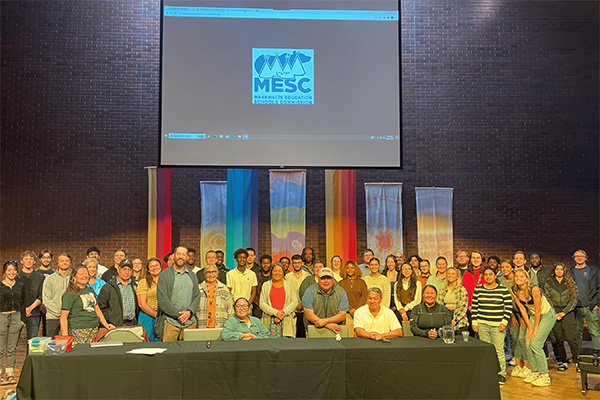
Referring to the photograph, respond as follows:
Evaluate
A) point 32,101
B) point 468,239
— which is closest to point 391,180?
point 468,239

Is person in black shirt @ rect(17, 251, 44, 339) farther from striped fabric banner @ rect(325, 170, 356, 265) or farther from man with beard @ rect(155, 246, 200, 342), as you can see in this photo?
striped fabric banner @ rect(325, 170, 356, 265)

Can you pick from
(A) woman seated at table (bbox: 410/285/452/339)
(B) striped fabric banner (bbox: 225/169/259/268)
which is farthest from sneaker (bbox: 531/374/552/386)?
(B) striped fabric banner (bbox: 225/169/259/268)

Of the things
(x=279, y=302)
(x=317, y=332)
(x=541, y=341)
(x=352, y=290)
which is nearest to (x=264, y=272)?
(x=279, y=302)

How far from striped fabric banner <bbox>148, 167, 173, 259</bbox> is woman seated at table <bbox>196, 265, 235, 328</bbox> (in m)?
3.48

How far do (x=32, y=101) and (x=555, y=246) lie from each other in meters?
9.65

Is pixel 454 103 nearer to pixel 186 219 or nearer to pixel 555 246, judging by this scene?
pixel 555 246

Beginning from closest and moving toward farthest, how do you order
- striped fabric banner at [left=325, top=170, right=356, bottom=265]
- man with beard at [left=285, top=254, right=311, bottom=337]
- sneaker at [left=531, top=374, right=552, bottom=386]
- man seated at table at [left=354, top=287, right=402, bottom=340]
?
1. man seated at table at [left=354, top=287, right=402, bottom=340]
2. sneaker at [left=531, top=374, right=552, bottom=386]
3. man with beard at [left=285, top=254, right=311, bottom=337]
4. striped fabric banner at [left=325, top=170, right=356, bottom=265]

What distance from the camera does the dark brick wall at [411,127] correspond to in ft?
30.6

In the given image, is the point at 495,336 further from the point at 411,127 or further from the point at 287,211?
the point at 411,127

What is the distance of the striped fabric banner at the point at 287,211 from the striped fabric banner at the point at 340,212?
17.6 inches

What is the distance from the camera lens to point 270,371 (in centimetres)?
435

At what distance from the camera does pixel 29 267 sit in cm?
664

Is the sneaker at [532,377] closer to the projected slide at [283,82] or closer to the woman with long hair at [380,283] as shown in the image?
the woman with long hair at [380,283]

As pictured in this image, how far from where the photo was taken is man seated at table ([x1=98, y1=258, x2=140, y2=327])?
5.86 metres
